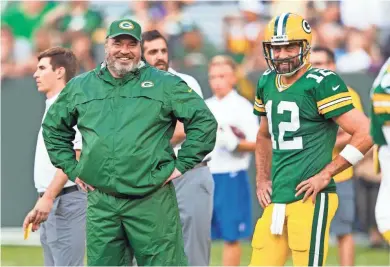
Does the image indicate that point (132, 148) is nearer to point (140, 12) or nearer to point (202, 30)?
point (202, 30)

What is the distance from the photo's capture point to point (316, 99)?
5895 millimetres

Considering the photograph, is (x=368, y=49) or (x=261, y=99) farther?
(x=368, y=49)

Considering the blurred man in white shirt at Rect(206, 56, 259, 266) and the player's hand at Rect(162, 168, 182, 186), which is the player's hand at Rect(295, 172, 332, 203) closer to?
the player's hand at Rect(162, 168, 182, 186)

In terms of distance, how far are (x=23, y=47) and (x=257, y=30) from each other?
116 inches

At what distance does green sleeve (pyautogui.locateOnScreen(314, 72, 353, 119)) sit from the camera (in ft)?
19.2

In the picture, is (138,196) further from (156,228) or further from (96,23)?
(96,23)

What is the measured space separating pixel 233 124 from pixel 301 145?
325cm

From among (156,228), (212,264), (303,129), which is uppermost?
(303,129)

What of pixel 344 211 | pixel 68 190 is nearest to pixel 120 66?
pixel 68 190

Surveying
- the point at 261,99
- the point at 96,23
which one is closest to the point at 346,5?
the point at 96,23

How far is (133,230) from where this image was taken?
5.75m

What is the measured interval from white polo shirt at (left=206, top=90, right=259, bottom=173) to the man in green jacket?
322 cm

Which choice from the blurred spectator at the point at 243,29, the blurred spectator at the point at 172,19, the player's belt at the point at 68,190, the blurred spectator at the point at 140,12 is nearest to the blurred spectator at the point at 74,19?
the blurred spectator at the point at 140,12

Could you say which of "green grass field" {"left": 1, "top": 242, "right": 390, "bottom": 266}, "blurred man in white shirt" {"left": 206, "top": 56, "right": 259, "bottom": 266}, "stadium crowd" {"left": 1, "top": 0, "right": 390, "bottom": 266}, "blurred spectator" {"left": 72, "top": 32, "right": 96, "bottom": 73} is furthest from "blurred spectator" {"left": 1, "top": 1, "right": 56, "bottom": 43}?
"blurred man in white shirt" {"left": 206, "top": 56, "right": 259, "bottom": 266}
